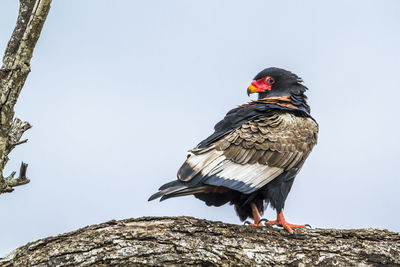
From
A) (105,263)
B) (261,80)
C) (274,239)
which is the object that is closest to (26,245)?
(105,263)

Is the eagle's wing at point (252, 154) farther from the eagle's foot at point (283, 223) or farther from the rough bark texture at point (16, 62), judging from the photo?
the rough bark texture at point (16, 62)

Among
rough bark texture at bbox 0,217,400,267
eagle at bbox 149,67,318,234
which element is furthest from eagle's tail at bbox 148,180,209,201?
rough bark texture at bbox 0,217,400,267

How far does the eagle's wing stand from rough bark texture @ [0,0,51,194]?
196 centimetres

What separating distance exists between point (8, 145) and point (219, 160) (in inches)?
93.8

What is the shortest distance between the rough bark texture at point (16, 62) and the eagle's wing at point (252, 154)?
6.42ft

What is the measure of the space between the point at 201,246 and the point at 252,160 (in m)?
1.73

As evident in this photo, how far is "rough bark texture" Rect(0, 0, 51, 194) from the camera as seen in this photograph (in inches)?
199

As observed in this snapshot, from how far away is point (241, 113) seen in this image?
23.9ft

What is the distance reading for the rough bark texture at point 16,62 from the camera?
16.5 feet

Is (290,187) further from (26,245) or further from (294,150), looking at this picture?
(26,245)

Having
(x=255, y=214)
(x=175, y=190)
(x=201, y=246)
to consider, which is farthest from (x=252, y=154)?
(x=201, y=246)

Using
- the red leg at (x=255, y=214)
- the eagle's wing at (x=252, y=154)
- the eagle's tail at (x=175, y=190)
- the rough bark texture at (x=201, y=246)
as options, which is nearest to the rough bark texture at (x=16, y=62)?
the rough bark texture at (x=201, y=246)

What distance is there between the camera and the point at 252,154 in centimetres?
681

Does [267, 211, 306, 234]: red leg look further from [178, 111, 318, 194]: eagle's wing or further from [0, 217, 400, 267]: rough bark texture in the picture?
[178, 111, 318, 194]: eagle's wing
